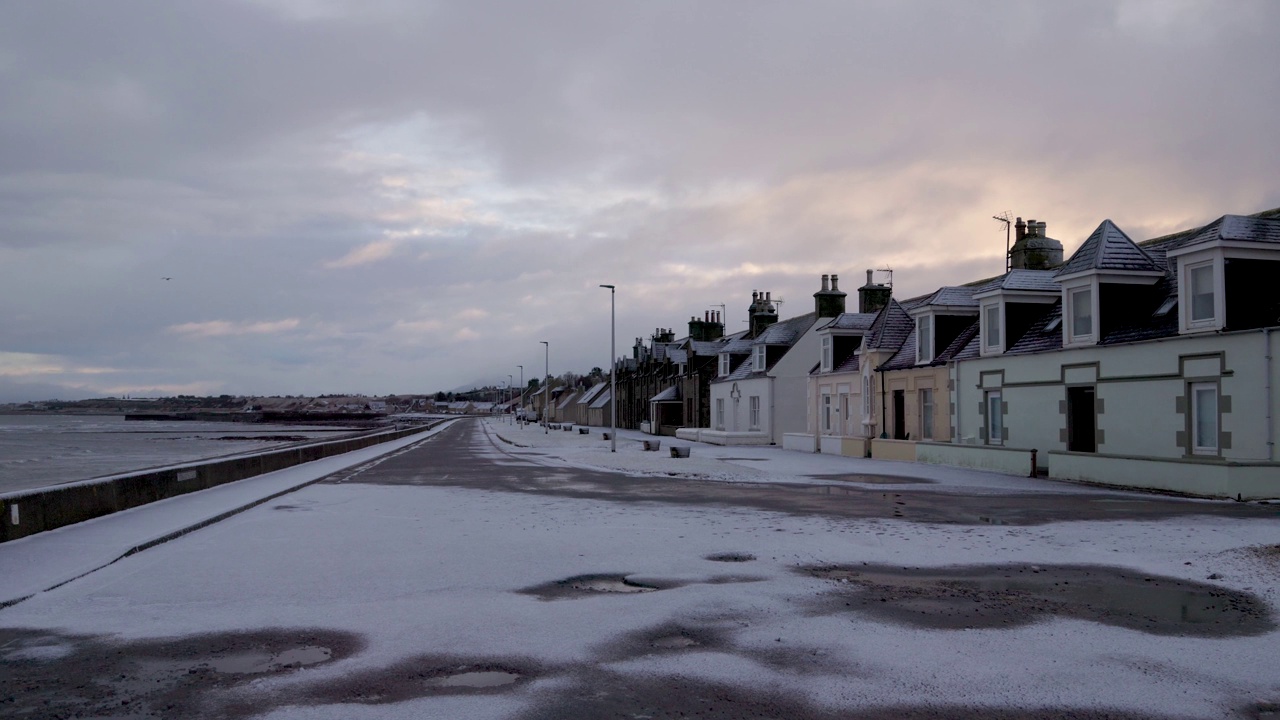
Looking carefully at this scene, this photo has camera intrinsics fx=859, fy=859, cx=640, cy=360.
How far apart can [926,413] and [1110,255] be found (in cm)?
1084

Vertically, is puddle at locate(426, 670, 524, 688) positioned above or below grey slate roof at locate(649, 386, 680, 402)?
below

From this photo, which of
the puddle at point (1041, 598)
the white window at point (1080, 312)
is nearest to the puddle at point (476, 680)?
the puddle at point (1041, 598)

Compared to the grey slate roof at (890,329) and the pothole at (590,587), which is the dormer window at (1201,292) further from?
the pothole at (590,587)

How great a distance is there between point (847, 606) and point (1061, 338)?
66.1ft

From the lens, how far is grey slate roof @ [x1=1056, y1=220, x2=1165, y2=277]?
23.6 meters

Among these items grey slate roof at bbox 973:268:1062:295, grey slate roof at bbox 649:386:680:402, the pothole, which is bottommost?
the pothole

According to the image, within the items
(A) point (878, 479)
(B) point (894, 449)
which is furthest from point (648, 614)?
(B) point (894, 449)

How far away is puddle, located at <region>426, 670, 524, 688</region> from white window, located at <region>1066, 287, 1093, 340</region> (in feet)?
73.1

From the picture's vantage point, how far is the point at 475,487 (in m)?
22.4

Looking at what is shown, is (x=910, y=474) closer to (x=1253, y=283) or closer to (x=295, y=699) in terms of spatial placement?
(x=1253, y=283)

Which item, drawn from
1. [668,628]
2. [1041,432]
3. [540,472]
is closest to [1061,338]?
[1041,432]

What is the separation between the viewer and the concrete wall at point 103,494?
474 inches

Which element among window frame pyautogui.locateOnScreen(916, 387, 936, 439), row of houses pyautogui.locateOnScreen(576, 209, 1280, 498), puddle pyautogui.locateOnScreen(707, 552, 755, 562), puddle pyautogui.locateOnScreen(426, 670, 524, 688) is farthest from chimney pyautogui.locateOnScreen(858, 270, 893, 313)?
puddle pyautogui.locateOnScreen(426, 670, 524, 688)

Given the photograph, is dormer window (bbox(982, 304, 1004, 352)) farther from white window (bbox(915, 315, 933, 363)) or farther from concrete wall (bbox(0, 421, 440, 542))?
concrete wall (bbox(0, 421, 440, 542))
